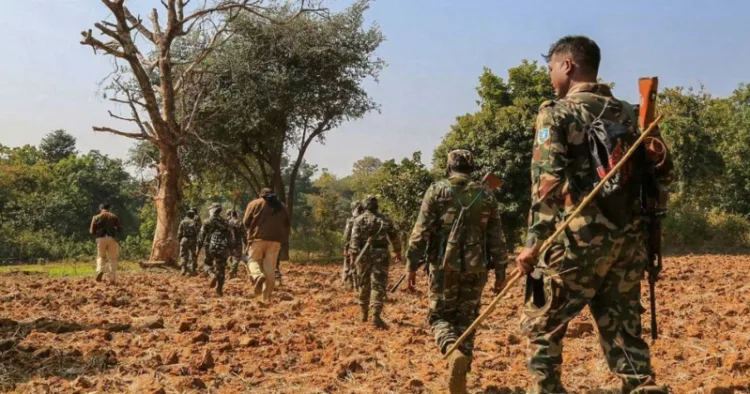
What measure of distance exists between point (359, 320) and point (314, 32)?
1613 cm

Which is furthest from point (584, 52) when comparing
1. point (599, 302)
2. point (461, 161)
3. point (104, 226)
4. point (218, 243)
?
point (104, 226)

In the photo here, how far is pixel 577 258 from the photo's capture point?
3244 mm

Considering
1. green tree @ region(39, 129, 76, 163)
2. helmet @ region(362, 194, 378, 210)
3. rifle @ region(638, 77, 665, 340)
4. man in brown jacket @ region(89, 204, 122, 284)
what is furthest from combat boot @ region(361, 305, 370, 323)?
green tree @ region(39, 129, 76, 163)

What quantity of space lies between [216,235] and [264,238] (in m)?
1.78

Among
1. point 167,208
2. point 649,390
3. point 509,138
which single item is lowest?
point 649,390

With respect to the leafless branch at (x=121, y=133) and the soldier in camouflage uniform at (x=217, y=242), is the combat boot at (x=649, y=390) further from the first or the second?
the leafless branch at (x=121, y=133)

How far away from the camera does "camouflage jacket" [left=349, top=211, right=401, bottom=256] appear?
8.43m

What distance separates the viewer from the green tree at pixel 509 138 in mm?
22031

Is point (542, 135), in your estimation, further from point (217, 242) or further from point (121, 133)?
point (121, 133)

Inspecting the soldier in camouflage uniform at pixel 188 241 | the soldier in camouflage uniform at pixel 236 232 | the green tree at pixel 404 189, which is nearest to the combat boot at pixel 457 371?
the soldier in camouflage uniform at pixel 236 232

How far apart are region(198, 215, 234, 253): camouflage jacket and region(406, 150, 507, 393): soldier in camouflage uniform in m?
6.82

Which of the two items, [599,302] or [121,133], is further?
[121,133]

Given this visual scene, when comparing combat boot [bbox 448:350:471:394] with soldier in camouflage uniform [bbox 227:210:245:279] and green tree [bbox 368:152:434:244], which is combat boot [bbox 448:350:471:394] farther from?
green tree [bbox 368:152:434:244]

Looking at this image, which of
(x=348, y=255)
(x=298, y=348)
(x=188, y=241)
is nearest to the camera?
(x=298, y=348)
